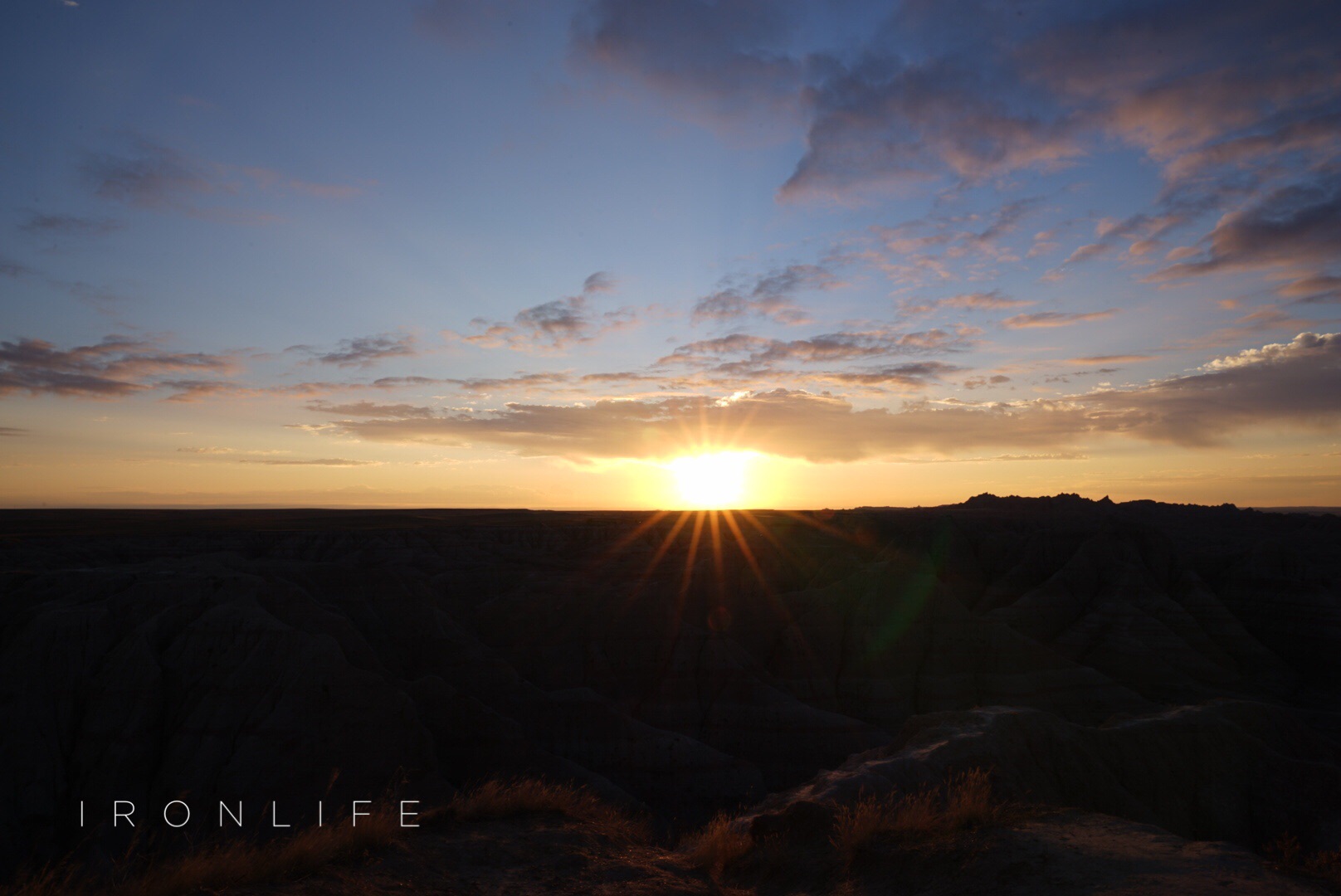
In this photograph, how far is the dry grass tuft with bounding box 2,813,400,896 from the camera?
21.0ft

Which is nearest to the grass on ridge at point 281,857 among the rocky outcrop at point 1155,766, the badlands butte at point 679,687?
the badlands butte at point 679,687

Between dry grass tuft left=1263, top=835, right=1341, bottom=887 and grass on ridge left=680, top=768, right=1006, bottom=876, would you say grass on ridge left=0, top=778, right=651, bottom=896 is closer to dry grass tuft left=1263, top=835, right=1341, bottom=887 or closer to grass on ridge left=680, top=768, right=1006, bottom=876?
grass on ridge left=680, top=768, right=1006, bottom=876

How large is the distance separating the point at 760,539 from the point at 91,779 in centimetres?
6367

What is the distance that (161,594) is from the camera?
98.9 ft

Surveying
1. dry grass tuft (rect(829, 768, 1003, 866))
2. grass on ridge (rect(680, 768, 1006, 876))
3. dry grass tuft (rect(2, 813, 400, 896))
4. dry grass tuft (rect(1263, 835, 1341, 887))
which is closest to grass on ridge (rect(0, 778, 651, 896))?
dry grass tuft (rect(2, 813, 400, 896))

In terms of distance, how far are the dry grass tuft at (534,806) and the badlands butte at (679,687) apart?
1789 mm

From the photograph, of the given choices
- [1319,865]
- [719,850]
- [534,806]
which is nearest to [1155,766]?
[1319,865]

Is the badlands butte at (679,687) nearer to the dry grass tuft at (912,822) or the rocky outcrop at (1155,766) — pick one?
the rocky outcrop at (1155,766)

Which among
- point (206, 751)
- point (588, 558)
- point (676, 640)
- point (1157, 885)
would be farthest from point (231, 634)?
point (588, 558)

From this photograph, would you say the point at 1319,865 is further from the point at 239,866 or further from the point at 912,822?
the point at 239,866

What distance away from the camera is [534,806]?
34.9 ft

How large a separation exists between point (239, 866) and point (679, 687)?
103 ft

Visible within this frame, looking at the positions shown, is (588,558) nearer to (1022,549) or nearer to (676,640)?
(676,640)

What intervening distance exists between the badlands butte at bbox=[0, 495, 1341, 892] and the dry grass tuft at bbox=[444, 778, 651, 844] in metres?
1.79
